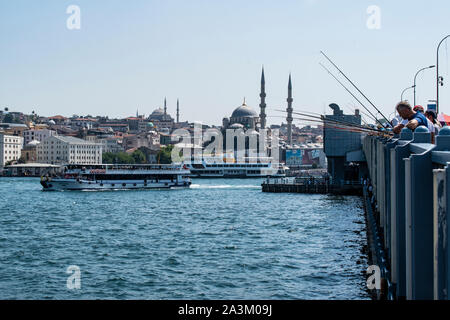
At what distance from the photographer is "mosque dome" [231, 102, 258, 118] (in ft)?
397

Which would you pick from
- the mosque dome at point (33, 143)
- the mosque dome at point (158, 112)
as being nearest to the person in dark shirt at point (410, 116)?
the mosque dome at point (33, 143)

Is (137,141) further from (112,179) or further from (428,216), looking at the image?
(428,216)

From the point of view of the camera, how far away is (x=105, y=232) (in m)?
19.8

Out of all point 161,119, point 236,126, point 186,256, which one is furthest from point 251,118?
point 186,256

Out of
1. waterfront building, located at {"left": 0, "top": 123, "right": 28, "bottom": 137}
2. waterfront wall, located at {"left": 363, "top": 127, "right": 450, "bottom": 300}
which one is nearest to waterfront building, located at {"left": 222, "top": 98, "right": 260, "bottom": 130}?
waterfront building, located at {"left": 0, "top": 123, "right": 28, "bottom": 137}

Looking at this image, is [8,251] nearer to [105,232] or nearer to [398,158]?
[105,232]

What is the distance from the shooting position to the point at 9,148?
4090 inches

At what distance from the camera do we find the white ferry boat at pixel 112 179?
48.2 metres

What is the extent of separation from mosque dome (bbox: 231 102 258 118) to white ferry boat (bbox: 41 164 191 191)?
222 feet

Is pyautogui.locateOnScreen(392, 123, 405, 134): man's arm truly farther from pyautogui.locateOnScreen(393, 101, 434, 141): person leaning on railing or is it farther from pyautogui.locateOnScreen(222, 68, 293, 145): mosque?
pyautogui.locateOnScreen(222, 68, 293, 145): mosque

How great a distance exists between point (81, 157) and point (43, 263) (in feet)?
291

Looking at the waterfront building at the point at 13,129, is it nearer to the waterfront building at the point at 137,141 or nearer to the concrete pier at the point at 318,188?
the waterfront building at the point at 137,141

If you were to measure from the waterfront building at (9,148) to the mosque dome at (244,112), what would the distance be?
131ft
